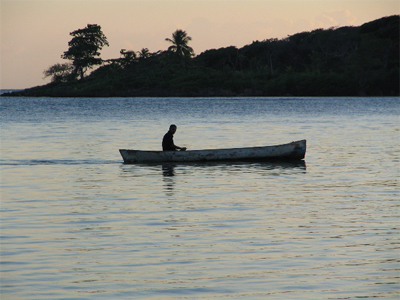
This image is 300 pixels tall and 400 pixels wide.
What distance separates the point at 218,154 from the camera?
21.1m

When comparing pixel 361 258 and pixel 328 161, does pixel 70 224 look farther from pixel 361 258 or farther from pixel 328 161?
pixel 328 161

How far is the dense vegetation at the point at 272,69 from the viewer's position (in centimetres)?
11144

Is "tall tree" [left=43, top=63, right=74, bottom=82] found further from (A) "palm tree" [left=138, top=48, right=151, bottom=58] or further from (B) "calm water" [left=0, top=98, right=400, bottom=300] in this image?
(B) "calm water" [left=0, top=98, right=400, bottom=300]

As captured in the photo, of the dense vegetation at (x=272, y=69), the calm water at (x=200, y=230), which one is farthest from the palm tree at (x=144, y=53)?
the calm water at (x=200, y=230)

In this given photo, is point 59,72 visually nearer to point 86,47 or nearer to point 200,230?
point 86,47

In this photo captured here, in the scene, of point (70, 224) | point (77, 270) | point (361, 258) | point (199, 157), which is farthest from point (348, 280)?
point (199, 157)

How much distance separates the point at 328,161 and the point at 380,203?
9.16 metres

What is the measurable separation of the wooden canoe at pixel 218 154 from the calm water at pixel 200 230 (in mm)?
468

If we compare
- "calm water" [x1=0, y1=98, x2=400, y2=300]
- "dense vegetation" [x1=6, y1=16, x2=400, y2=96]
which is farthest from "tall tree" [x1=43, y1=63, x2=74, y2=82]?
"calm water" [x1=0, y1=98, x2=400, y2=300]

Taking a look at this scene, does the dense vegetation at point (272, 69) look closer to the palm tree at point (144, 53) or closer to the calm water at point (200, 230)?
the palm tree at point (144, 53)

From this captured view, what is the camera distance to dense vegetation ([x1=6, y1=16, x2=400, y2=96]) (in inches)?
4388

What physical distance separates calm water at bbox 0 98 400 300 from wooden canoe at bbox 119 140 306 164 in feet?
1.54

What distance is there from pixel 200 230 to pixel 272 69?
11654 centimetres

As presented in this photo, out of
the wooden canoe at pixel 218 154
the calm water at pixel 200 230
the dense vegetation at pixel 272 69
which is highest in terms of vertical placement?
the dense vegetation at pixel 272 69
